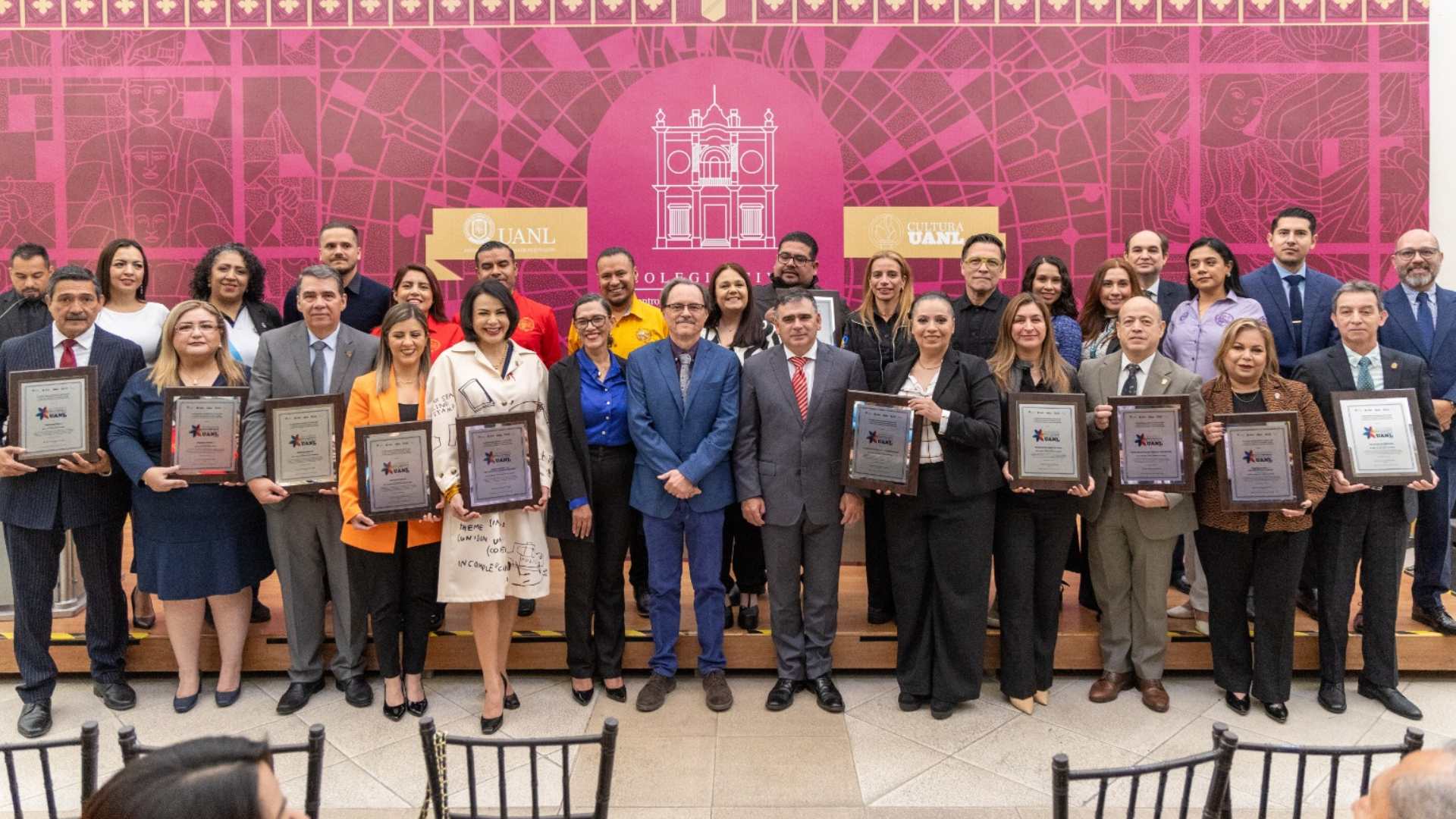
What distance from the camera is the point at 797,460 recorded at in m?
3.76

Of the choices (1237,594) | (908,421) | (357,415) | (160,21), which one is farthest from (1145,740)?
(160,21)

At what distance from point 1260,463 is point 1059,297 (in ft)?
4.10

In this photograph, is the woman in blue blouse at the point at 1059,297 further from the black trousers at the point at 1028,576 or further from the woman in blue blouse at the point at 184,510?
the woman in blue blouse at the point at 184,510

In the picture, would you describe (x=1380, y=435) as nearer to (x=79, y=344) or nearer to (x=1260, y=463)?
(x=1260, y=463)

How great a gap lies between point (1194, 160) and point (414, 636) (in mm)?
5882

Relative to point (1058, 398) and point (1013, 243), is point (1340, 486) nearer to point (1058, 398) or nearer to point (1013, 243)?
point (1058, 398)

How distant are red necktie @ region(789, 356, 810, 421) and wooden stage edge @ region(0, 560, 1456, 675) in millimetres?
1182

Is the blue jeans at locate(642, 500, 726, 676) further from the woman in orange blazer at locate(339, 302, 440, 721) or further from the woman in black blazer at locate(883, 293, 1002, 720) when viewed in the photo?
the woman in orange blazer at locate(339, 302, 440, 721)

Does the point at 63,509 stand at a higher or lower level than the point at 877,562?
higher

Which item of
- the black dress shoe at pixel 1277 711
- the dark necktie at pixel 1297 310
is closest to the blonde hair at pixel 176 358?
the black dress shoe at pixel 1277 711

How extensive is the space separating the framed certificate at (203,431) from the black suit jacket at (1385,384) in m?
4.62

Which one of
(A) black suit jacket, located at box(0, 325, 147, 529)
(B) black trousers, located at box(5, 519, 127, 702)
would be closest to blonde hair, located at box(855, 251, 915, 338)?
(A) black suit jacket, located at box(0, 325, 147, 529)

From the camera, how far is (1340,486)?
3715 mm

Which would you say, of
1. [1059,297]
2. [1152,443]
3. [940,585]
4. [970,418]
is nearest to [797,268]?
[1059,297]
